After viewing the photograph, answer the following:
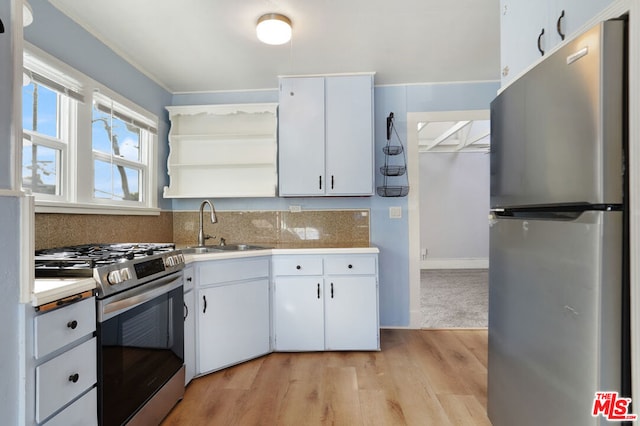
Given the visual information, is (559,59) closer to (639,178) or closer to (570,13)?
(570,13)

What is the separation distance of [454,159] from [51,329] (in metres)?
6.58

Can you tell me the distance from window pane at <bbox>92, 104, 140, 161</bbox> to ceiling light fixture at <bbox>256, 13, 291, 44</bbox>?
1.26m

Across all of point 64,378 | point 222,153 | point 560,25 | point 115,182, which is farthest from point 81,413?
point 222,153

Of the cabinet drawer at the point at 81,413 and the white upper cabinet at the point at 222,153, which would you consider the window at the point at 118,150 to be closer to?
the white upper cabinet at the point at 222,153

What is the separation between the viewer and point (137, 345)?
156 cm

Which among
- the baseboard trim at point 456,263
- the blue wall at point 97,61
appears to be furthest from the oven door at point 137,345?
the baseboard trim at point 456,263

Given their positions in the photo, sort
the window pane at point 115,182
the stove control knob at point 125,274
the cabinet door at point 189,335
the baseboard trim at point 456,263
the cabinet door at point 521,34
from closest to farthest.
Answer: the cabinet door at point 521,34 < the stove control knob at point 125,274 < the cabinet door at point 189,335 < the window pane at point 115,182 < the baseboard trim at point 456,263

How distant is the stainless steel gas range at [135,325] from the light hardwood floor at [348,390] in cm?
28

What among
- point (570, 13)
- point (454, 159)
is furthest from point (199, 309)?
point (454, 159)

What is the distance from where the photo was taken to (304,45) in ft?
7.86

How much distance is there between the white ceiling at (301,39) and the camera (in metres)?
1.95

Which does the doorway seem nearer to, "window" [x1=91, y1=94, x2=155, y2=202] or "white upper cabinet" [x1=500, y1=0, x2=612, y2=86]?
"white upper cabinet" [x1=500, y1=0, x2=612, y2=86]

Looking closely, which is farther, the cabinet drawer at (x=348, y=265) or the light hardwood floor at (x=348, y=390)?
the cabinet drawer at (x=348, y=265)

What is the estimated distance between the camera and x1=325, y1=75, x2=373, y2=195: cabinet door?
2854mm
